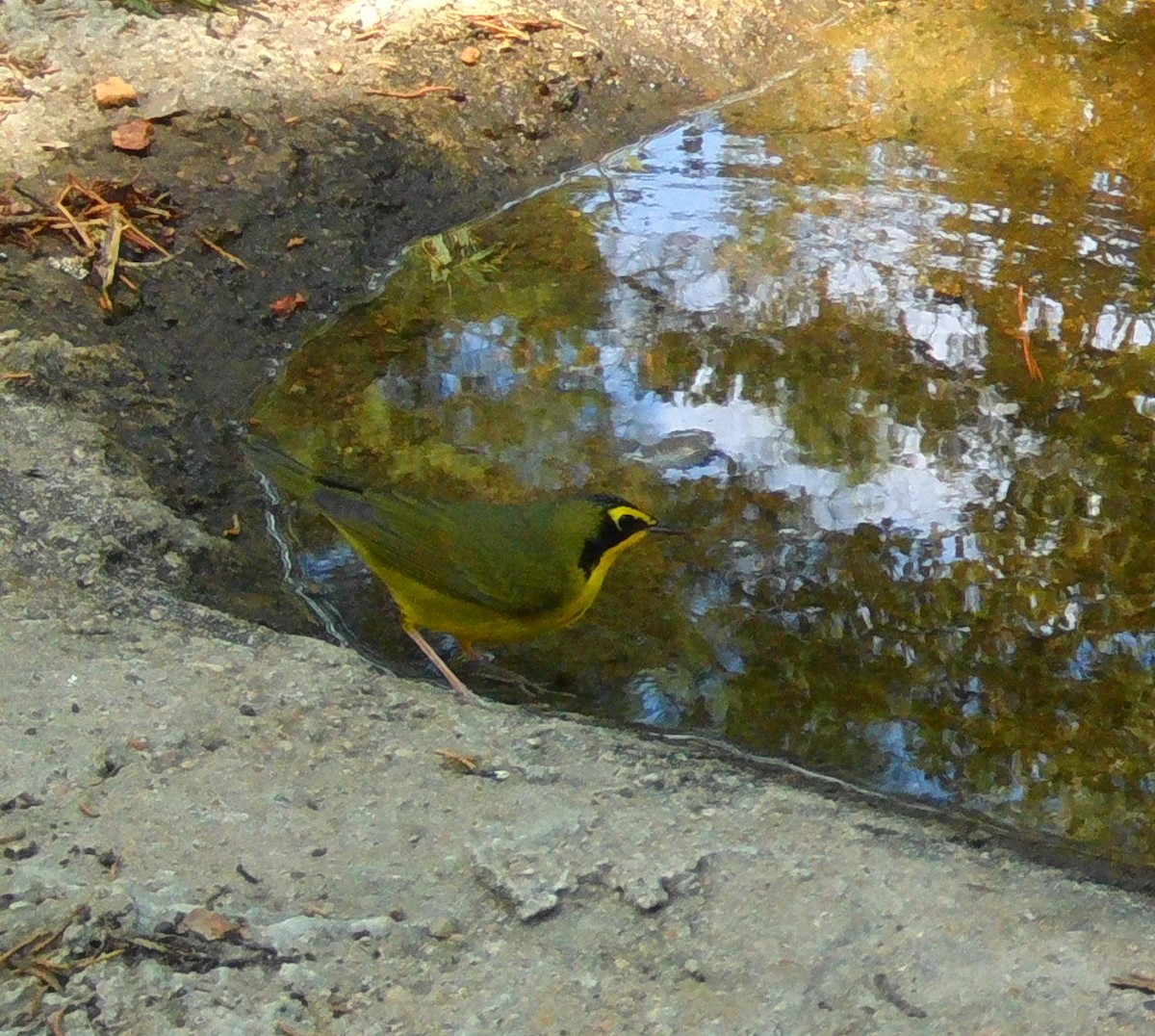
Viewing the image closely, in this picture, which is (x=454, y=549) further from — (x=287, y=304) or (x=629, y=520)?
(x=287, y=304)

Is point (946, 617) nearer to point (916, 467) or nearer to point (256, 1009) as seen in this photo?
point (916, 467)

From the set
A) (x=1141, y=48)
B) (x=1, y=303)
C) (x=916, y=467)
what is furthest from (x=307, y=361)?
(x=1141, y=48)

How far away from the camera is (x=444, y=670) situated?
14.3 feet

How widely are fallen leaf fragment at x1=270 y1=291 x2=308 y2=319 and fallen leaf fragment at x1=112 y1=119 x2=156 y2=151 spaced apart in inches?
40.9

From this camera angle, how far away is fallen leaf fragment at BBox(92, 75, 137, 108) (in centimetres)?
656

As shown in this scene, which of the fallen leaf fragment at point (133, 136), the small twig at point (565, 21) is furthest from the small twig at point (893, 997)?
the small twig at point (565, 21)

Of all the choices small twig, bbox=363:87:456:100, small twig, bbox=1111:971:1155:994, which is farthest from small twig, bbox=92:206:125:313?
small twig, bbox=1111:971:1155:994

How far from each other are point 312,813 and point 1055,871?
6.11 feet

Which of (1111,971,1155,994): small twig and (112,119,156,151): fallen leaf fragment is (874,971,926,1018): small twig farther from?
(112,119,156,151): fallen leaf fragment

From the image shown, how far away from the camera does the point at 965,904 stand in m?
3.20

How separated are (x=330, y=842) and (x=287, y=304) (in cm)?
346

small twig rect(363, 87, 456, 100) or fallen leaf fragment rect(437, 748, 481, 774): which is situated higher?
small twig rect(363, 87, 456, 100)

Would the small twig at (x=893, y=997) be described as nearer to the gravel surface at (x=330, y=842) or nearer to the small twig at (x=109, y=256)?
the gravel surface at (x=330, y=842)

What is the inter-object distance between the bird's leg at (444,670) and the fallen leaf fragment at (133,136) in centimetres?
307
